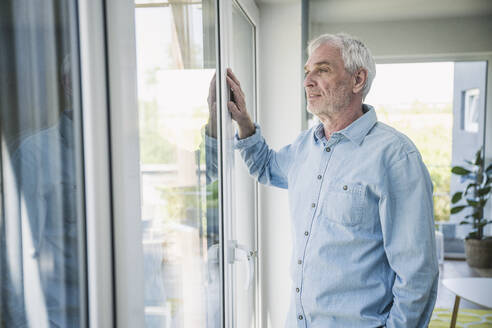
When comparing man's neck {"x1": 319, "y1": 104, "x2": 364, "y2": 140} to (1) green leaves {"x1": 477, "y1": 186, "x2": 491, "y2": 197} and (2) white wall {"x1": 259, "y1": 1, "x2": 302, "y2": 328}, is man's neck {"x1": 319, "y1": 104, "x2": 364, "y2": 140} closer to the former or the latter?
(2) white wall {"x1": 259, "y1": 1, "x2": 302, "y2": 328}

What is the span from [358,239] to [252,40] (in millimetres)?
1422

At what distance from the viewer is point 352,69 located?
1.33 m

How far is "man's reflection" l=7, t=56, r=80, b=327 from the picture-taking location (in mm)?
559

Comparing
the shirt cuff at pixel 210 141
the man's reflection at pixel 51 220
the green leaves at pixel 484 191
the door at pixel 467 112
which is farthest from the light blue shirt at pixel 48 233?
the green leaves at pixel 484 191

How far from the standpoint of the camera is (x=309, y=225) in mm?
1303

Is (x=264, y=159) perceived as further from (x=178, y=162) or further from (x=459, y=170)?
(x=459, y=170)

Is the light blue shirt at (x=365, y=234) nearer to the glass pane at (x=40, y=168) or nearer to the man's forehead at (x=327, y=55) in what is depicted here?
the man's forehead at (x=327, y=55)

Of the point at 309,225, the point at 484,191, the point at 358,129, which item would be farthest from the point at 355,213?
the point at 484,191

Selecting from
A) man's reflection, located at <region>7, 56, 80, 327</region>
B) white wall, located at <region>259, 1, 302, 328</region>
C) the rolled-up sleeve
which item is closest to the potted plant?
white wall, located at <region>259, 1, 302, 328</region>

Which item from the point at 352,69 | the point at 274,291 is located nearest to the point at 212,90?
the point at 352,69

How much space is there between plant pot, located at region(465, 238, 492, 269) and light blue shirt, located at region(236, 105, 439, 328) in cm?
250

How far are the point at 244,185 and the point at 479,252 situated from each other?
94.4 inches

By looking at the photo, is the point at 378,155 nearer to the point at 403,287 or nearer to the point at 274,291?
the point at 403,287

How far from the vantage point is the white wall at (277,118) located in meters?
2.37
